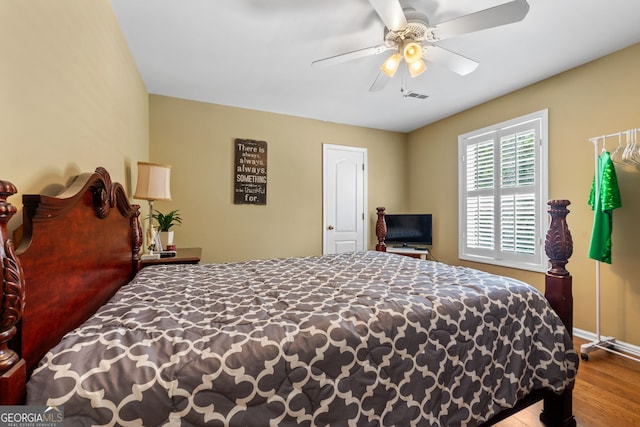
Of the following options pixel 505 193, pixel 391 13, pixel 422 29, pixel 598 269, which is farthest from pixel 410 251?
pixel 391 13

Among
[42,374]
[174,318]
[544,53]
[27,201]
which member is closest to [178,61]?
[27,201]

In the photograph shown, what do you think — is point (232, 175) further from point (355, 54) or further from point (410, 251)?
point (410, 251)

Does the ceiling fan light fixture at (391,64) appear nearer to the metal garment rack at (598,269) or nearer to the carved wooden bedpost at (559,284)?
the carved wooden bedpost at (559,284)

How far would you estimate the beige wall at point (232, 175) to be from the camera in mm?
3475

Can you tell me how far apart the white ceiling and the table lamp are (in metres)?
1.00

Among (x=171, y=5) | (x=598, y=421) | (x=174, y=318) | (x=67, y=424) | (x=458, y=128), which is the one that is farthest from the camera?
(x=458, y=128)

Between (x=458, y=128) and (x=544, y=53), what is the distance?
4.95 ft

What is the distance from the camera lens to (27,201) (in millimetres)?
895

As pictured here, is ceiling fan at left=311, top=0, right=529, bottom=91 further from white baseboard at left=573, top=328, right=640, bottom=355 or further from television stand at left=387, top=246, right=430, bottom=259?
white baseboard at left=573, top=328, right=640, bottom=355

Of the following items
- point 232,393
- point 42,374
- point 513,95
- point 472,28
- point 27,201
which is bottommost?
point 232,393

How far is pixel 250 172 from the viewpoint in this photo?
3.82 metres

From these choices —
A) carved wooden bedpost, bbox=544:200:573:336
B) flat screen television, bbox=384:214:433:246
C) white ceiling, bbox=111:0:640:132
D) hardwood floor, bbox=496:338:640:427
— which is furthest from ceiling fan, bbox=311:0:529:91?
flat screen television, bbox=384:214:433:246

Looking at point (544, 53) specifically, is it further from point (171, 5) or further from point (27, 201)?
point (27, 201)

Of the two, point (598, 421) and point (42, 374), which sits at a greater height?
point (42, 374)
